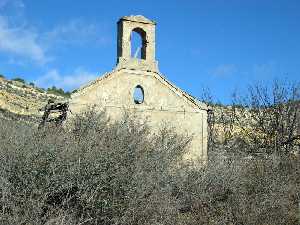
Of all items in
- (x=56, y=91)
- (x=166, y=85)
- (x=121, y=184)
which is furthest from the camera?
(x=56, y=91)

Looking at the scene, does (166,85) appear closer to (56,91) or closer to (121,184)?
(121,184)

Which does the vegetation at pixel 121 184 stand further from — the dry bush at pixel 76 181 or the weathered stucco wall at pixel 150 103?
the weathered stucco wall at pixel 150 103

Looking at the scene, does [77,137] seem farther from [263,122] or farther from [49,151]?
[263,122]

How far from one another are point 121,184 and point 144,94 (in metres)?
9.81

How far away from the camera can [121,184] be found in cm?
1134

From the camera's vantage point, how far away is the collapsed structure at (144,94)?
787 inches

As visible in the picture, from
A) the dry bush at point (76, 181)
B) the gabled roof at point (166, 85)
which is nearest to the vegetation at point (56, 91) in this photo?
the gabled roof at point (166, 85)

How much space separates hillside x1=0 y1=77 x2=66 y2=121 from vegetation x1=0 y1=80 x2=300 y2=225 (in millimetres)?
21874

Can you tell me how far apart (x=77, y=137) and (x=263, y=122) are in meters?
20.2

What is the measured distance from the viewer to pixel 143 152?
12.9 meters

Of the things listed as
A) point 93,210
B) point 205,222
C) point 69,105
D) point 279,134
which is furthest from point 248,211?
point 279,134

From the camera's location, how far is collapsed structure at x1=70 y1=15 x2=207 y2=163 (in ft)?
65.6

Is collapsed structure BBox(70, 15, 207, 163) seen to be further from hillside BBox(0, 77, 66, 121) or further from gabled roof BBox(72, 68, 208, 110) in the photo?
hillside BBox(0, 77, 66, 121)

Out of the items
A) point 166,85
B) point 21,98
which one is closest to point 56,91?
point 21,98
